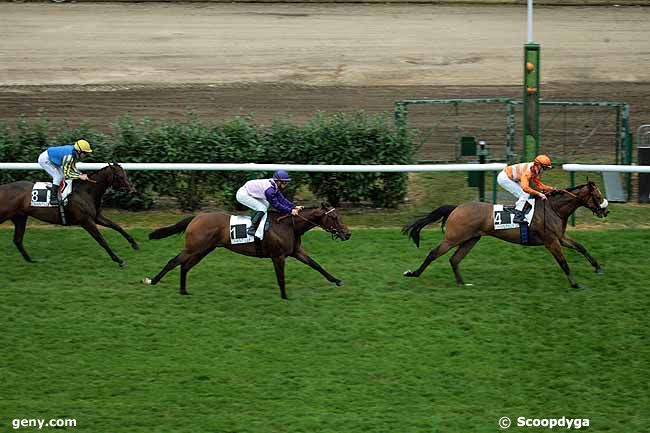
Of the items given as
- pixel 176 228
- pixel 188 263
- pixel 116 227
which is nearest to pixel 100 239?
pixel 116 227

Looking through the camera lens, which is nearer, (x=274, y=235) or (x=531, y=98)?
(x=274, y=235)

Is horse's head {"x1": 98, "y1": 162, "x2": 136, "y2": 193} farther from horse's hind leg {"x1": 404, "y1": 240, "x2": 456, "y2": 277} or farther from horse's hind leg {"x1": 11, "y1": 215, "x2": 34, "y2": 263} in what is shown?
horse's hind leg {"x1": 404, "y1": 240, "x2": 456, "y2": 277}

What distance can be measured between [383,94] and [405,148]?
5.03m

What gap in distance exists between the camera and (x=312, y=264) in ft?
38.4

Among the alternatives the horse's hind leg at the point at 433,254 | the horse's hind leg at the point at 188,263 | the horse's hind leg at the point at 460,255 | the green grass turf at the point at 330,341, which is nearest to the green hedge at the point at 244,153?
the green grass turf at the point at 330,341

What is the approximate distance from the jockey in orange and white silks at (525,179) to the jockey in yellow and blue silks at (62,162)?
4.74 meters

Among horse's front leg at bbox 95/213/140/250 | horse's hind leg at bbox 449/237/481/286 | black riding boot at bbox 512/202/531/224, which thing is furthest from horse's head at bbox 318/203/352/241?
horse's front leg at bbox 95/213/140/250

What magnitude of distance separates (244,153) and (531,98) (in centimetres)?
387

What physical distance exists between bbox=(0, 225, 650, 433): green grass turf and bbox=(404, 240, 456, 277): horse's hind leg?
0.19m

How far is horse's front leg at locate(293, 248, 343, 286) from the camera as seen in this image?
38.3 feet

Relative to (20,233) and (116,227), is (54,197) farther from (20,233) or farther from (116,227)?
(116,227)

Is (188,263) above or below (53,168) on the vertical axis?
below

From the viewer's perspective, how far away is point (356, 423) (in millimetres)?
8930

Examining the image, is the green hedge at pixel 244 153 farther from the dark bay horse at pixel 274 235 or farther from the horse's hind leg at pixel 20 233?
the dark bay horse at pixel 274 235
